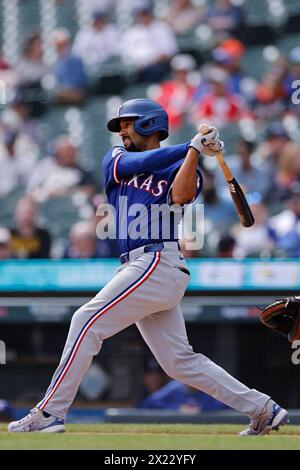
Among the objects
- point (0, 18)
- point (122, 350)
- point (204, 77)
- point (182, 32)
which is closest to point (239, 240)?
point (122, 350)

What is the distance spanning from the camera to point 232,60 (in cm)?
1129

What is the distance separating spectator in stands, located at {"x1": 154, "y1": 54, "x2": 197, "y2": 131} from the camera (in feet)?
36.1

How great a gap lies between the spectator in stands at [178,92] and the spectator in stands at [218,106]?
0.15m

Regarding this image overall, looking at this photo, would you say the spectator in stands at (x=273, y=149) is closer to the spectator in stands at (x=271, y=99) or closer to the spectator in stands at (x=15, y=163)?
the spectator in stands at (x=271, y=99)

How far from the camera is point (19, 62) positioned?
12.3m

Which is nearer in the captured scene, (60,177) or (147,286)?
(147,286)

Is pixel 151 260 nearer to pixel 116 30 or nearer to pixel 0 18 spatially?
pixel 116 30

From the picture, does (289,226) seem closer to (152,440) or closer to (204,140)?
(204,140)

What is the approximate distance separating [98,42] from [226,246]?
393 centimetres

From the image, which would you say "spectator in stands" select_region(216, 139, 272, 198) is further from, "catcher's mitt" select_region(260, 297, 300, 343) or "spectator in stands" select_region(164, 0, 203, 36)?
"catcher's mitt" select_region(260, 297, 300, 343)

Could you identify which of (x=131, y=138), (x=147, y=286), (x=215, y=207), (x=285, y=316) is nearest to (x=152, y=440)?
(x=147, y=286)

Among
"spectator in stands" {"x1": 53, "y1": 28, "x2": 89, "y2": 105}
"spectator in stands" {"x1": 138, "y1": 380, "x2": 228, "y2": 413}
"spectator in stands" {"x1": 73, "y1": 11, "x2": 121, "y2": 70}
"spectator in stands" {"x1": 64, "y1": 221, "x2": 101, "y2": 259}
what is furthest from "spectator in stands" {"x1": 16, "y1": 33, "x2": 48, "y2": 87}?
"spectator in stands" {"x1": 138, "y1": 380, "x2": 228, "y2": 413}

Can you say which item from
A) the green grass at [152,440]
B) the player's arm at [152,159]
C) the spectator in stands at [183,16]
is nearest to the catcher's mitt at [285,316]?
the green grass at [152,440]
